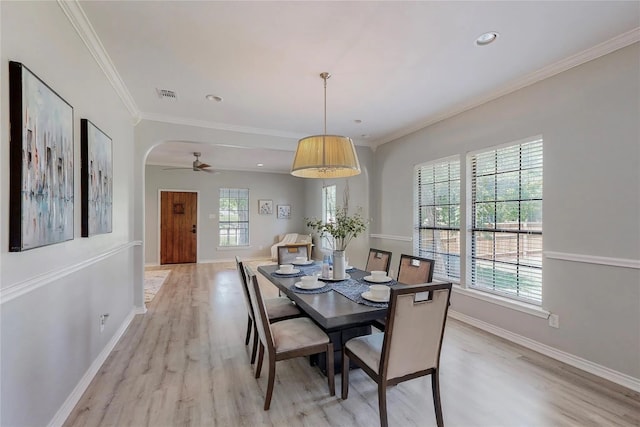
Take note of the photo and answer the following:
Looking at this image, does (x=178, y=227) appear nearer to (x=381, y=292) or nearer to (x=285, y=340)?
(x=285, y=340)

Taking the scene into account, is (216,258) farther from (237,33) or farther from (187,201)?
(237,33)

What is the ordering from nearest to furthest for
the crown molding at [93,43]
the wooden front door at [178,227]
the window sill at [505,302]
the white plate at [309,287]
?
1. the crown molding at [93,43]
2. the white plate at [309,287]
3. the window sill at [505,302]
4. the wooden front door at [178,227]

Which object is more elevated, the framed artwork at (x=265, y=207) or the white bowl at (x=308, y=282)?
the framed artwork at (x=265, y=207)

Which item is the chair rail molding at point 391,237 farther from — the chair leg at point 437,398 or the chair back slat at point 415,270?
the chair leg at point 437,398

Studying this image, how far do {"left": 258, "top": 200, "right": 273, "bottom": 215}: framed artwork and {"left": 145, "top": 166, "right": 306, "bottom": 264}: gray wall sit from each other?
0.09 m

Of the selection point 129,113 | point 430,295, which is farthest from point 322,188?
point 430,295

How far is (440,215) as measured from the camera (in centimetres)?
409

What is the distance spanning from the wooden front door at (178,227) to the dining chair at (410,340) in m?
7.07

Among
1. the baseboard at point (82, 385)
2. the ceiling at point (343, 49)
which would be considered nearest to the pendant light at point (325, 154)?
the ceiling at point (343, 49)

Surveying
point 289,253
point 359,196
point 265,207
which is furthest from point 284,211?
point 289,253

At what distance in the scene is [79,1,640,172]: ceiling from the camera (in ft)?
6.38

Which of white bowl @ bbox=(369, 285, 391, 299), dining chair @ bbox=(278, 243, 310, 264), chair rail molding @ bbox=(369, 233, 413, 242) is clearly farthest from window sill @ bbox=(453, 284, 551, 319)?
dining chair @ bbox=(278, 243, 310, 264)

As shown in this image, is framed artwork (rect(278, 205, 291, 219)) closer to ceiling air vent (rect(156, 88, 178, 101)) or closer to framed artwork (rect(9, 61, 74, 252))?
ceiling air vent (rect(156, 88, 178, 101))

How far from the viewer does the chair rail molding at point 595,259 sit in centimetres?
225
